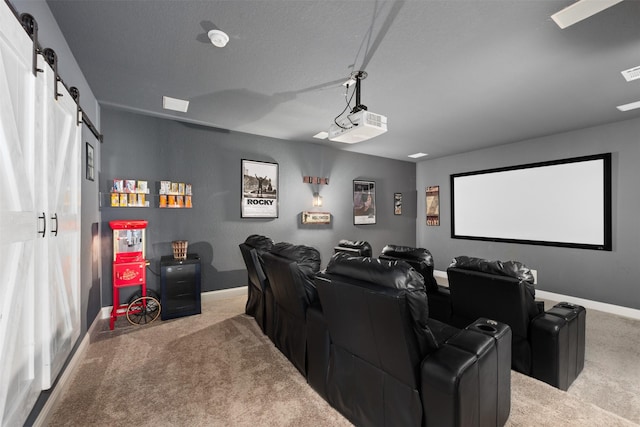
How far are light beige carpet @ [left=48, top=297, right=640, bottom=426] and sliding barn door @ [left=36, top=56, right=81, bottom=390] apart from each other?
413 mm

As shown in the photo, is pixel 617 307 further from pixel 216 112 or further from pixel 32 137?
pixel 32 137

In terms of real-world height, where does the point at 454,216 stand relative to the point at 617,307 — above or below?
above

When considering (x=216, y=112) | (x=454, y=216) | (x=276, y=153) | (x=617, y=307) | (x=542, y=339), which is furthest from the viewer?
(x=454, y=216)

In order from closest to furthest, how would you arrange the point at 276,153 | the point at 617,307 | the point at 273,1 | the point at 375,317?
the point at 375,317 < the point at 273,1 < the point at 617,307 < the point at 276,153

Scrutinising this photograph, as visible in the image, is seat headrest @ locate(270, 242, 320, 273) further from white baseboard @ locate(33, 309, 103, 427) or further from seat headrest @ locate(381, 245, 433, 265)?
white baseboard @ locate(33, 309, 103, 427)

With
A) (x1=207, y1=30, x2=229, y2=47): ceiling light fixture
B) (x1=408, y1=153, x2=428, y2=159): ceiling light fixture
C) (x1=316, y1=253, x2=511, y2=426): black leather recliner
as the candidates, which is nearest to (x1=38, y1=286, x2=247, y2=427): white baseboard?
(x1=316, y1=253, x2=511, y2=426): black leather recliner

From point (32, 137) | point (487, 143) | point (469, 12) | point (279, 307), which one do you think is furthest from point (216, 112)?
point (487, 143)

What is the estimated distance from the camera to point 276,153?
526 cm

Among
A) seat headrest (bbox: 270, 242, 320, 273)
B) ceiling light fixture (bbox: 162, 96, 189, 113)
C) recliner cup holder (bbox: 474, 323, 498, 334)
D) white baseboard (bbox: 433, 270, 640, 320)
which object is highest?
ceiling light fixture (bbox: 162, 96, 189, 113)

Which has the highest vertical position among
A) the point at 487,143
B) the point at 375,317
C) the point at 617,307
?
the point at 487,143

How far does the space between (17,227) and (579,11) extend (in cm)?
356

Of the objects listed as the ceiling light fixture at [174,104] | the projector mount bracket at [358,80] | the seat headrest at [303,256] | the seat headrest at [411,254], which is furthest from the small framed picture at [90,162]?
the seat headrest at [411,254]

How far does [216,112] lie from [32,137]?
8.38ft

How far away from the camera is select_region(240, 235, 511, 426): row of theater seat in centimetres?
131
